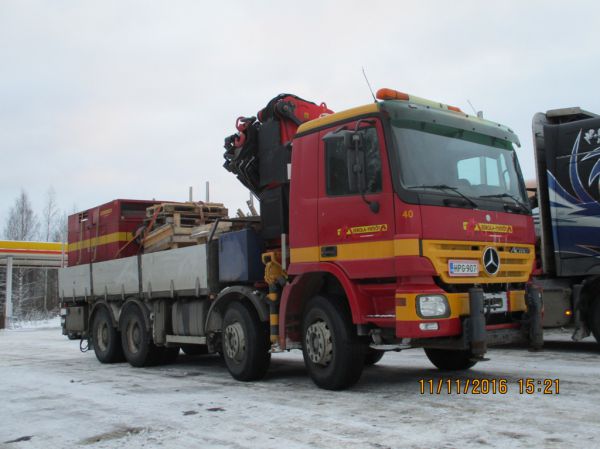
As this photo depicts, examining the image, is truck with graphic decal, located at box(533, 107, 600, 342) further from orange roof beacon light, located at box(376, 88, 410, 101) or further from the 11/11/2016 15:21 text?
orange roof beacon light, located at box(376, 88, 410, 101)

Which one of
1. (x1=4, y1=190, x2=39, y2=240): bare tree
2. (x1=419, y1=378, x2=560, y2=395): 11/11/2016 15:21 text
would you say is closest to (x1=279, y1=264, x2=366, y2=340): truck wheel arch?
(x1=419, y1=378, x2=560, y2=395): 11/11/2016 15:21 text

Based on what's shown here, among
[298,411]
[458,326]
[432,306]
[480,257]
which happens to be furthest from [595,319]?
[298,411]

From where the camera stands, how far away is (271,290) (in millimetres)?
8156

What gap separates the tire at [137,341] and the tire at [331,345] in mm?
4381

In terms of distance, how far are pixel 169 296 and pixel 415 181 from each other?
5091mm

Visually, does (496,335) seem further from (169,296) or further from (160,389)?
(169,296)

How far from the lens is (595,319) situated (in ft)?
33.5

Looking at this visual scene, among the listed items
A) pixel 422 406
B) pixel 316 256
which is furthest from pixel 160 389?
pixel 422 406

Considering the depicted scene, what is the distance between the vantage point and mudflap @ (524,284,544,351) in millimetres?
7035

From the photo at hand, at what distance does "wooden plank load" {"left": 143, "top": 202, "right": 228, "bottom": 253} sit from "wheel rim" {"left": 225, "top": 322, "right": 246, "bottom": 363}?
82.5 inches

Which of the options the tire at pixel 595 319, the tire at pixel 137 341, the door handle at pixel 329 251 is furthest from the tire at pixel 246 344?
the tire at pixel 595 319

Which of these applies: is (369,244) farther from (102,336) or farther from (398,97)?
(102,336)

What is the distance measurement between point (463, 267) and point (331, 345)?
5.59 feet

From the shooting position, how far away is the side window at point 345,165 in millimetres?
6812
